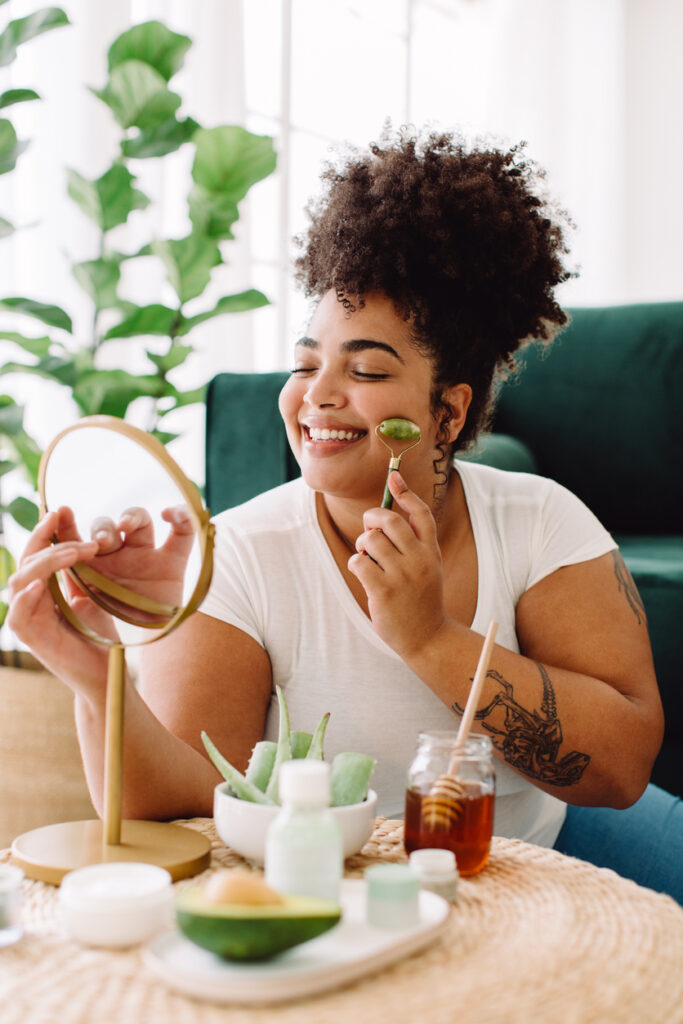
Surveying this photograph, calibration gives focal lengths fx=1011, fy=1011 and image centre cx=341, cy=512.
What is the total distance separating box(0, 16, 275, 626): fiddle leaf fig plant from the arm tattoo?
34.3 inches

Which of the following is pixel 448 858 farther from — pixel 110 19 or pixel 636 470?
pixel 110 19

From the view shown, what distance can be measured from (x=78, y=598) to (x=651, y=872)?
77 cm

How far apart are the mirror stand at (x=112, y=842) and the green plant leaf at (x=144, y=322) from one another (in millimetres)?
995

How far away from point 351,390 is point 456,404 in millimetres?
184

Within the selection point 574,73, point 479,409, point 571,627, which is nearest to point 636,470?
point 479,409

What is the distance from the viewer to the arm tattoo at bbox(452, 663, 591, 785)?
104cm

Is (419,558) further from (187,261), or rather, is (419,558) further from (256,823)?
(187,261)

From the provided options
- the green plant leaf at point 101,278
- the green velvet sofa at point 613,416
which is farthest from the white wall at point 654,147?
the green plant leaf at point 101,278

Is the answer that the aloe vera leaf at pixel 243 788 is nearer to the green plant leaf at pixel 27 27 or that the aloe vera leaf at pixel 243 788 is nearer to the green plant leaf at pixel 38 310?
the green plant leaf at pixel 38 310

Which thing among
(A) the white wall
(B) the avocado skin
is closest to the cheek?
(B) the avocado skin

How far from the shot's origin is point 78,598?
847mm

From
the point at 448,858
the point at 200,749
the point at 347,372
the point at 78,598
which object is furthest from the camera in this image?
the point at 347,372

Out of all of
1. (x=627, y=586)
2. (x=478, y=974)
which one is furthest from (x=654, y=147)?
(x=478, y=974)

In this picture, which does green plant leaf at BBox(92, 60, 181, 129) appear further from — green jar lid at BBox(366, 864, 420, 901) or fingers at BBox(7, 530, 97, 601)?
green jar lid at BBox(366, 864, 420, 901)
